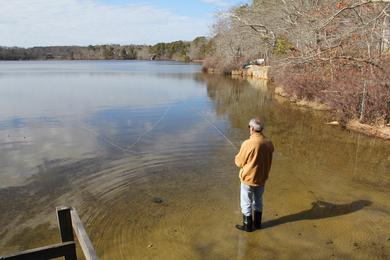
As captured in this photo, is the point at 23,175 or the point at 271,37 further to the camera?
the point at 271,37

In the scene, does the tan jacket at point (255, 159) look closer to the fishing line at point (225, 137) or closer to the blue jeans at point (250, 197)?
the blue jeans at point (250, 197)

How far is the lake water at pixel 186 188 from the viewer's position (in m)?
6.03

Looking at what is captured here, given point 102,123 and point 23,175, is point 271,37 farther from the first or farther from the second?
point 23,175

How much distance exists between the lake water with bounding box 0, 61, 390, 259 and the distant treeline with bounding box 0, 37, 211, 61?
4766 inches

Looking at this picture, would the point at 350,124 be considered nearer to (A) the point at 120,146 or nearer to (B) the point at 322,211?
(B) the point at 322,211

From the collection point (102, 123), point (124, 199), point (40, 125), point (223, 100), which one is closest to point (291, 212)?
point (124, 199)

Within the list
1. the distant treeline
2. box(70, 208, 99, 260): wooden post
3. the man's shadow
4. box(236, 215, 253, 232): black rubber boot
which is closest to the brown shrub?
the man's shadow

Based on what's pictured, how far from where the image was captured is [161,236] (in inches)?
247

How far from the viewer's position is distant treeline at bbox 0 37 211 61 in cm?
14012

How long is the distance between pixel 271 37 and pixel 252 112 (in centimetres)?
1306

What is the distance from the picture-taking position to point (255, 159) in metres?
5.87

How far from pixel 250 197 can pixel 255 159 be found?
740 millimetres

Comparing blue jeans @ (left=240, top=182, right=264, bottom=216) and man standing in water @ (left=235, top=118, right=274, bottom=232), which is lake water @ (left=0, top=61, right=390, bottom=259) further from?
man standing in water @ (left=235, top=118, right=274, bottom=232)

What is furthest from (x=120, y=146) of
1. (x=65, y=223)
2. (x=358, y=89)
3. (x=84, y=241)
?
(x=358, y=89)
